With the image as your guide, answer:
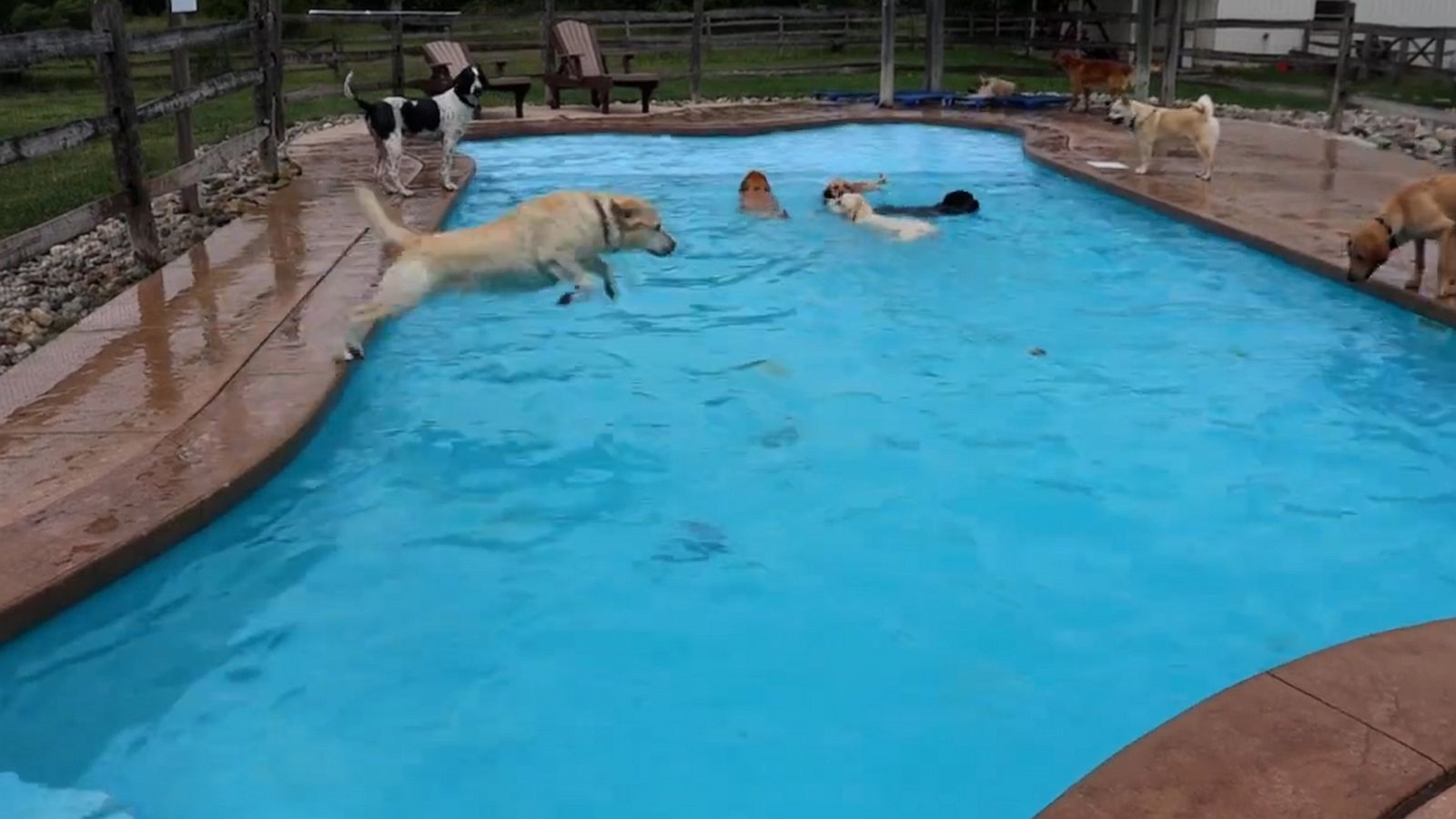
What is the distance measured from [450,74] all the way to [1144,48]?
9321mm

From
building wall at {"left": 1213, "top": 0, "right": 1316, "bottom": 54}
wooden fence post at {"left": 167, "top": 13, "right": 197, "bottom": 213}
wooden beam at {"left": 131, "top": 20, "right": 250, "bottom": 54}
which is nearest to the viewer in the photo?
wooden beam at {"left": 131, "top": 20, "right": 250, "bottom": 54}

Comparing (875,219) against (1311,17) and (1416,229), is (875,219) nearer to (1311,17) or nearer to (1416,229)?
(1416,229)

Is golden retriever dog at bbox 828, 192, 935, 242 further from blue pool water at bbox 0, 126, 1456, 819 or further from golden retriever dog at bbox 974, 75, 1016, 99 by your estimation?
golden retriever dog at bbox 974, 75, 1016, 99

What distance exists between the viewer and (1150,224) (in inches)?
396

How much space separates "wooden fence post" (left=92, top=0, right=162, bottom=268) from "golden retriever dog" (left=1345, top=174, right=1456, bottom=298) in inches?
273

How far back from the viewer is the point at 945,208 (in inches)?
417

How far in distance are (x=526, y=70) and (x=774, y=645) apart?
865 inches

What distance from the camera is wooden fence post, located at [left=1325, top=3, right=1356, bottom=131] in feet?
48.7

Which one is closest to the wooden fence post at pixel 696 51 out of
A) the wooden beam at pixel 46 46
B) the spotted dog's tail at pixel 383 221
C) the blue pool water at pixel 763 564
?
the blue pool water at pixel 763 564

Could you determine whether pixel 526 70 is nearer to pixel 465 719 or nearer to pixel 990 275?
pixel 990 275

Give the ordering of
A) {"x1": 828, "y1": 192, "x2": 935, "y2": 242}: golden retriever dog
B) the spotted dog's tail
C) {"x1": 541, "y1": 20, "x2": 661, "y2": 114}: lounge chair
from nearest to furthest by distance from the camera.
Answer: the spotted dog's tail, {"x1": 828, "y1": 192, "x2": 935, "y2": 242}: golden retriever dog, {"x1": 541, "y1": 20, "x2": 661, "y2": 114}: lounge chair

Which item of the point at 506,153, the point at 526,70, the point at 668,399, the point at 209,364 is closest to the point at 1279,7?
the point at 526,70

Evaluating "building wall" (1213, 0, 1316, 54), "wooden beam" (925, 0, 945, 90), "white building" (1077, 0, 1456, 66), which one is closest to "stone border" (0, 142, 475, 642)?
"wooden beam" (925, 0, 945, 90)

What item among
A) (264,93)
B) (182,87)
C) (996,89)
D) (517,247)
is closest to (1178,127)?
(517,247)
